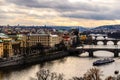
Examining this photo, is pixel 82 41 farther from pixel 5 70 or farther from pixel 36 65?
pixel 5 70

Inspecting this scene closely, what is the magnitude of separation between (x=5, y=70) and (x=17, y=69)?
3.83ft

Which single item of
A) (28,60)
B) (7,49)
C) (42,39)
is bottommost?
(28,60)

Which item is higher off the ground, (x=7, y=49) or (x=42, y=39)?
(x=7, y=49)

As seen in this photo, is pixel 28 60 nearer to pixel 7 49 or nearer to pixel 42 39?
pixel 7 49

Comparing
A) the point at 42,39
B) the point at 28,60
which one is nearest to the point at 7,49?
the point at 28,60

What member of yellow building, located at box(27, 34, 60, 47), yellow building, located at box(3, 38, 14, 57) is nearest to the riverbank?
yellow building, located at box(3, 38, 14, 57)

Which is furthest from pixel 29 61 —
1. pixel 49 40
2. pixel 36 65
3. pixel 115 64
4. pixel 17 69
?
pixel 49 40

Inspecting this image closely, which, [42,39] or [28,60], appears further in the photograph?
[42,39]

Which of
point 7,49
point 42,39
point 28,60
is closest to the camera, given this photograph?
point 28,60

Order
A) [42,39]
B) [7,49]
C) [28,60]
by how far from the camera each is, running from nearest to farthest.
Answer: [28,60], [7,49], [42,39]

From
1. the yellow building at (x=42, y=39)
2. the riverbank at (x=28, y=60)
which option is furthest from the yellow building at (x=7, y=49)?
the yellow building at (x=42, y=39)

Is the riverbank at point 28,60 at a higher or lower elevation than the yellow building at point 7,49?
lower

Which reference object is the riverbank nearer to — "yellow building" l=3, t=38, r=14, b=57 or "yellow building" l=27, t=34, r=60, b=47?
"yellow building" l=3, t=38, r=14, b=57

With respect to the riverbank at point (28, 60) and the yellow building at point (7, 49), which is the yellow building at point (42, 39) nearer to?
the riverbank at point (28, 60)
